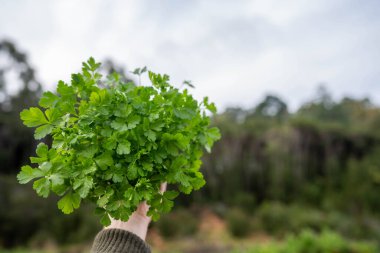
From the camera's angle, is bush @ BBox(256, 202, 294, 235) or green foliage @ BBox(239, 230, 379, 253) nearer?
green foliage @ BBox(239, 230, 379, 253)

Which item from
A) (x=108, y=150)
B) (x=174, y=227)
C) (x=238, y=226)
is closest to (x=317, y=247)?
(x=238, y=226)

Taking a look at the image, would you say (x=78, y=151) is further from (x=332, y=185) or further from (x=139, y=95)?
(x=332, y=185)

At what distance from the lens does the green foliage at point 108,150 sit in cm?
Answer: 136

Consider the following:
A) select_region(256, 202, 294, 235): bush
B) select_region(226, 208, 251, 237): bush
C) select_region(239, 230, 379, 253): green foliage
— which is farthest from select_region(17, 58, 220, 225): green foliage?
select_region(256, 202, 294, 235): bush

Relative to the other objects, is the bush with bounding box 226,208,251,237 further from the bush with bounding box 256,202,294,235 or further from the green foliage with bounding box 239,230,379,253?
the green foliage with bounding box 239,230,379,253

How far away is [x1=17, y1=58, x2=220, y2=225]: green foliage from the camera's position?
4.45 feet

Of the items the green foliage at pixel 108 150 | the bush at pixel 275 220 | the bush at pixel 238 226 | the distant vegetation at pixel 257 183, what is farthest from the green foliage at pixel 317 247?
the green foliage at pixel 108 150

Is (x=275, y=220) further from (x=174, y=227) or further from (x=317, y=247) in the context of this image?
(x=317, y=247)

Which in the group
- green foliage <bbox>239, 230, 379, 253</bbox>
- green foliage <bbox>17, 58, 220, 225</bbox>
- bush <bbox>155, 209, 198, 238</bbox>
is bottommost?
bush <bbox>155, 209, 198, 238</bbox>

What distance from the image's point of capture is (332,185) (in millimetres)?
16328

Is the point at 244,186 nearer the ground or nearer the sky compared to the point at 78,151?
nearer the ground

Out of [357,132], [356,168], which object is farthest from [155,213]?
[357,132]

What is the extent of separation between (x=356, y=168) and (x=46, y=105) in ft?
53.1

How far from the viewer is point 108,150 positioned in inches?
54.9
